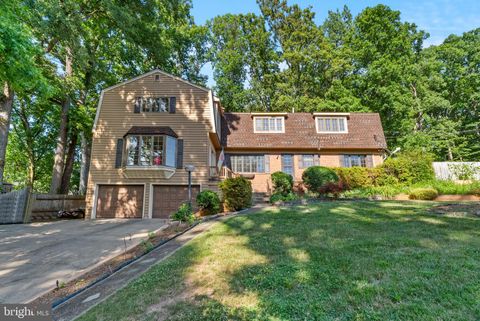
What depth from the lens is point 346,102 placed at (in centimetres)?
2184

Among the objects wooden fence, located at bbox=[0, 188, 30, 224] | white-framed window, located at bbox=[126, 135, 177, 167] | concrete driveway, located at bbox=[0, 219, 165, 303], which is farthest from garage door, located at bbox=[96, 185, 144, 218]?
concrete driveway, located at bbox=[0, 219, 165, 303]

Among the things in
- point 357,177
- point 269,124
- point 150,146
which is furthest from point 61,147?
point 357,177

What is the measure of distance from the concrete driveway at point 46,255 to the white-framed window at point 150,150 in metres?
4.72

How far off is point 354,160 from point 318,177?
5034 mm

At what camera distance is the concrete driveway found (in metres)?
3.91

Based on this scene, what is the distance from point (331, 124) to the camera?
17594mm

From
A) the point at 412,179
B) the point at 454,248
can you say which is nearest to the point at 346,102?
the point at 412,179

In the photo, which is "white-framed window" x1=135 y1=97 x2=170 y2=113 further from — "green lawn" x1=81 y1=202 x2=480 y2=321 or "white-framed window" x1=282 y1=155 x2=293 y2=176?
"green lawn" x1=81 y1=202 x2=480 y2=321

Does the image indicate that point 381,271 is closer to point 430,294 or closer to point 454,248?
point 430,294

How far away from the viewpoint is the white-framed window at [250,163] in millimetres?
16422

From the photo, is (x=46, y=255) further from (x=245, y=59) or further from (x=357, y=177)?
(x=245, y=59)

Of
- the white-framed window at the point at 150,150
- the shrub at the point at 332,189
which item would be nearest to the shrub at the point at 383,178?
the shrub at the point at 332,189

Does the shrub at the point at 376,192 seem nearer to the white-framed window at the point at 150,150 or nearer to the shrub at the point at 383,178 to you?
the shrub at the point at 383,178

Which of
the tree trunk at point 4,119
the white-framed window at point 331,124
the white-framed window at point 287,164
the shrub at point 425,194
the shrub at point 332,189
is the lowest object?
the shrub at point 425,194
